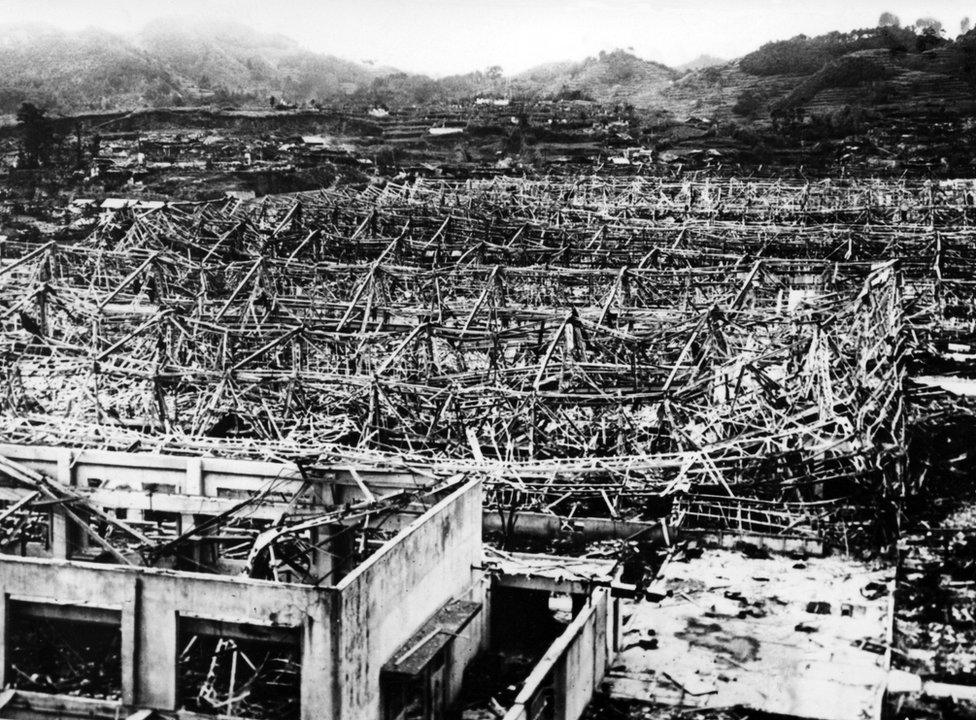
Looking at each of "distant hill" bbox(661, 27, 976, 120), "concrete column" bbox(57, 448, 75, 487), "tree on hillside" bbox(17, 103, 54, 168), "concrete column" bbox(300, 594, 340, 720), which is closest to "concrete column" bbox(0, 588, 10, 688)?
"concrete column" bbox(300, 594, 340, 720)

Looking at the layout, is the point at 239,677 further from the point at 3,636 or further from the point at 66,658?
the point at 3,636

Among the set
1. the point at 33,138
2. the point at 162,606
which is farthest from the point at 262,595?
the point at 33,138

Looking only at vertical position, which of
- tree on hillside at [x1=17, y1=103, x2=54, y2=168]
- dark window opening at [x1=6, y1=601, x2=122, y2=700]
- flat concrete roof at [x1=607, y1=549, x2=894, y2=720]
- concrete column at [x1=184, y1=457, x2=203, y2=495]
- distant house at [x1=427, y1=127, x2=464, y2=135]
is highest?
distant house at [x1=427, y1=127, x2=464, y2=135]

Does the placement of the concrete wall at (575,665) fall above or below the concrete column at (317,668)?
below

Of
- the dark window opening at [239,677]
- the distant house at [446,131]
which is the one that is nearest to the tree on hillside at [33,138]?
the distant house at [446,131]

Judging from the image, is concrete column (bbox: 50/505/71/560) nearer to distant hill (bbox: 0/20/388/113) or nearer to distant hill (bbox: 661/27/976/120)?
distant hill (bbox: 0/20/388/113)

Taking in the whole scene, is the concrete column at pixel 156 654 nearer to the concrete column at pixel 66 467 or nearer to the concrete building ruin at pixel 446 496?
the concrete building ruin at pixel 446 496

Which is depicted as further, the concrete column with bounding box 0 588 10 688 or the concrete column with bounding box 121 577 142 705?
the concrete column with bounding box 0 588 10 688
